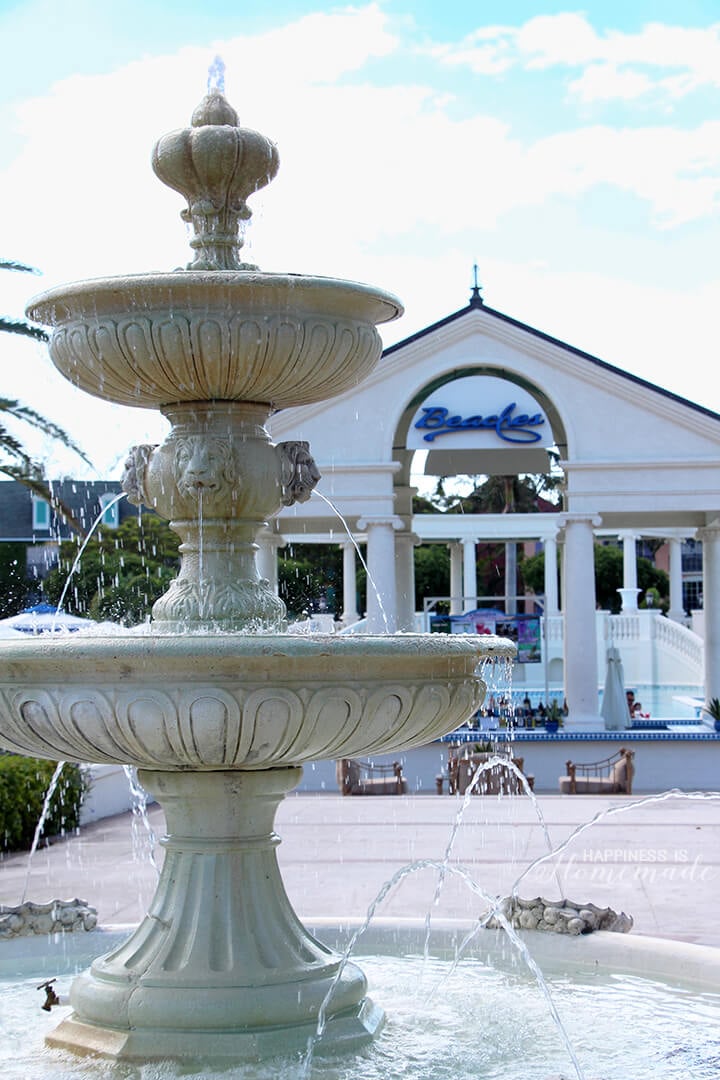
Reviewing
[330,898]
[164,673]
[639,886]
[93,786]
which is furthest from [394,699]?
[93,786]

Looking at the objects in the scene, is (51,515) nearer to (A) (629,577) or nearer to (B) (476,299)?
(A) (629,577)

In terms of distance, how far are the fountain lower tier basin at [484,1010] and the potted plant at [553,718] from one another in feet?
51.7

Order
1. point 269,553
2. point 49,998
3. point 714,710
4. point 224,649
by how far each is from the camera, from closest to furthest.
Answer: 1. point 224,649
2. point 49,998
3. point 714,710
4. point 269,553

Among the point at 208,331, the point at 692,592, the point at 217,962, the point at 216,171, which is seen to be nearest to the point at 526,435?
the point at 216,171

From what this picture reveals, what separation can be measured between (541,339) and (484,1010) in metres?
19.7

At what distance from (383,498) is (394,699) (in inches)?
758

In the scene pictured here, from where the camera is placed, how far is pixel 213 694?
175 inches

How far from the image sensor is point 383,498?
78.4 feet

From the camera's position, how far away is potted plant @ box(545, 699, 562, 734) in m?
22.7

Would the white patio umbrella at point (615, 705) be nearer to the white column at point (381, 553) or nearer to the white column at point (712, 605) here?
the white column at point (712, 605)

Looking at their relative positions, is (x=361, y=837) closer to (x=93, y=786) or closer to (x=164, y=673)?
(x=93, y=786)

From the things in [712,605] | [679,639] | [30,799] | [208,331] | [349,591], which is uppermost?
[349,591]

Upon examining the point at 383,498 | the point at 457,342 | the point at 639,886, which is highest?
the point at 457,342

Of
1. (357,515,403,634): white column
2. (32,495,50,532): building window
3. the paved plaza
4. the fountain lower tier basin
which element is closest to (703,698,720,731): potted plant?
(357,515,403,634): white column
